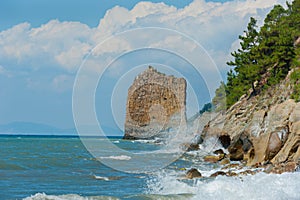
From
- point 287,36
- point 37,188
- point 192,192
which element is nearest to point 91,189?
point 37,188

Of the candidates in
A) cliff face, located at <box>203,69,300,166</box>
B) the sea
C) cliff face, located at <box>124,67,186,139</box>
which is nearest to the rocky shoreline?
cliff face, located at <box>203,69,300,166</box>

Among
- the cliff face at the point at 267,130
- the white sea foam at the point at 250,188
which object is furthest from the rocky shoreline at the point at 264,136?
the white sea foam at the point at 250,188

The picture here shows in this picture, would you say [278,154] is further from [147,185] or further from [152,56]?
[152,56]

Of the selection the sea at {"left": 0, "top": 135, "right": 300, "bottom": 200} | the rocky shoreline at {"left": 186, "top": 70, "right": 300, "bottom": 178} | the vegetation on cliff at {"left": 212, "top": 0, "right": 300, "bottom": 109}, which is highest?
the vegetation on cliff at {"left": 212, "top": 0, "right": 300, "bottom": 109}

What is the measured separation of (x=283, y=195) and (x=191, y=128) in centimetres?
4473

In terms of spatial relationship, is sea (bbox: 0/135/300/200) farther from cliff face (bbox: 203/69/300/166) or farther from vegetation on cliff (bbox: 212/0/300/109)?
vegetation on cliff (bbox: 212/0/300/109)

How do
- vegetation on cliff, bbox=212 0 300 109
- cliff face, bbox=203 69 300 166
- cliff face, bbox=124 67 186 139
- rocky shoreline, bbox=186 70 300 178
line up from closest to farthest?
rocky shoreline, bbox=186 70 300 178 → cliff face, bbox=203 69 300 166 → cliff face, bbox=124 67 186 139 → vegetation on cliff, bbox=212 0 300 109

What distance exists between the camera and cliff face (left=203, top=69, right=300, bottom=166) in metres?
23.4

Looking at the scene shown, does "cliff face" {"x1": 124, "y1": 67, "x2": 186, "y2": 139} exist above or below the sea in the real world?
above

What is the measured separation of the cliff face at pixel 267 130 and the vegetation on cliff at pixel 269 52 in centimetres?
230

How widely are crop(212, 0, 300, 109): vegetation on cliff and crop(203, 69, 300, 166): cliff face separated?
7.54 feet

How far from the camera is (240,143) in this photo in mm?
→ 31531

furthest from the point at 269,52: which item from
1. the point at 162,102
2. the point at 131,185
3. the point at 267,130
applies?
the point at 131,185

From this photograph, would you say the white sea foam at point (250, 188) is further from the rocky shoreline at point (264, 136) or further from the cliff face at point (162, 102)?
the cliff face at point (162, 102)
